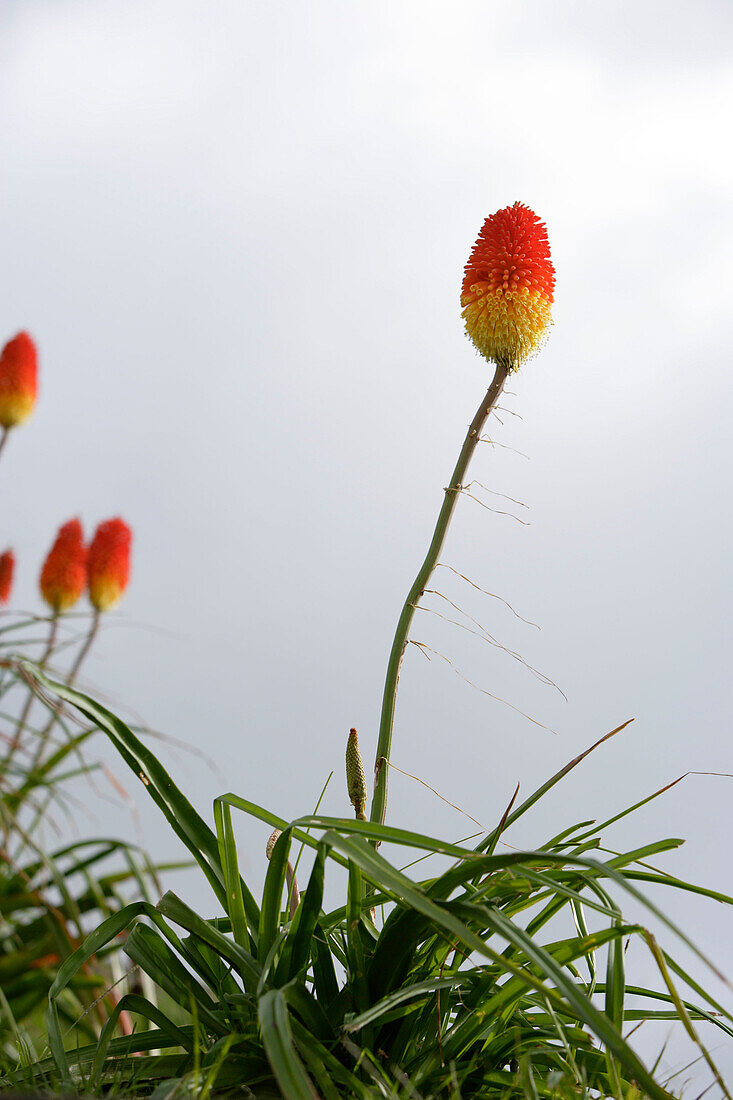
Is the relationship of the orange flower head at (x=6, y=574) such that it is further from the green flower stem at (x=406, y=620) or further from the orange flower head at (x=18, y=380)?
the green flower stem at (x=406, y=620)

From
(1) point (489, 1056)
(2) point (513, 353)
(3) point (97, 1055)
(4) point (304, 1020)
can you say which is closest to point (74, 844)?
(3) point (97, 1055)

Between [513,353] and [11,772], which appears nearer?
[11,772]

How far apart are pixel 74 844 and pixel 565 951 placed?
2.38 ft

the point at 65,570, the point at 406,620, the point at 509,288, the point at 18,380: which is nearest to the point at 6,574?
the point at 65,570

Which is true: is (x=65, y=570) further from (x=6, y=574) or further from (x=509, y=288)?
(x=509, y=288)

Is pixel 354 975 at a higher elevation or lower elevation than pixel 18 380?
lower

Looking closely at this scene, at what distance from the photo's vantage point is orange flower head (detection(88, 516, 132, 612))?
2.38 metres

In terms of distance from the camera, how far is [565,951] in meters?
1.36

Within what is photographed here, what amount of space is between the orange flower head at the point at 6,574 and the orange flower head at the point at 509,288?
1.22 metres

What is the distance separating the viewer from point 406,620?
5.13 ft

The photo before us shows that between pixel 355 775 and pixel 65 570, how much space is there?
49.2 inches

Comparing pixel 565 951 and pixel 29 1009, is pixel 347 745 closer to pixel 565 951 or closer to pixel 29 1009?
pixel 565 951

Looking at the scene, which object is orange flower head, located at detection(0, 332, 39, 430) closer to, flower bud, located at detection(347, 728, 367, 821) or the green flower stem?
the green flower stem

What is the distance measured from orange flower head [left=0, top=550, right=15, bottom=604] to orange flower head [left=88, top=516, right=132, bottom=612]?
0.21 m
